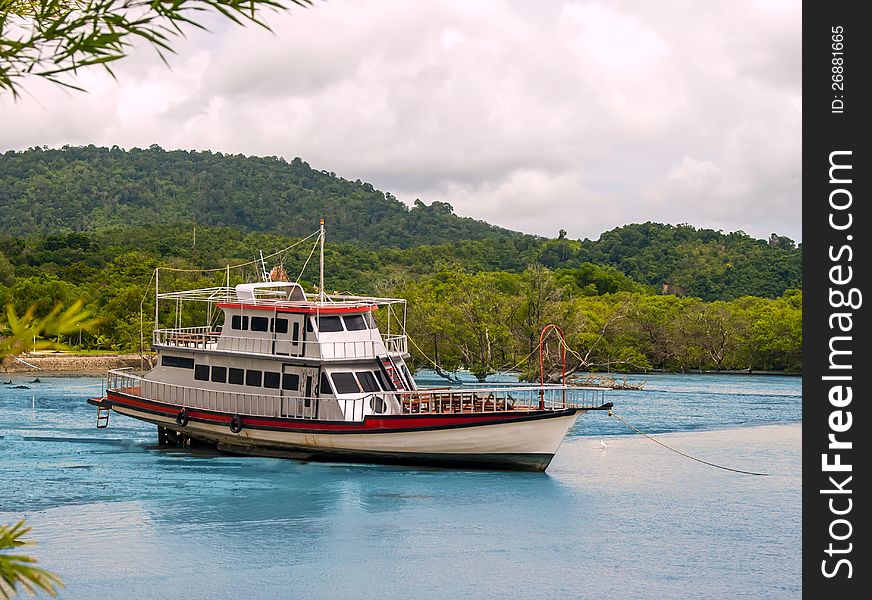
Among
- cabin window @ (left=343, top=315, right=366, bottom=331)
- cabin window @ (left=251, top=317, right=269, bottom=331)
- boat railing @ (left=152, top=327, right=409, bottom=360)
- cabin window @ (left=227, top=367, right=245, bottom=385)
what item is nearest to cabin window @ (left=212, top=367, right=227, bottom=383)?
cabin window @ (left=227, top=367, right=245, bottom=385)

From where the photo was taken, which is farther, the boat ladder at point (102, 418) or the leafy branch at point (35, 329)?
the boat ladder at point (102, 418)

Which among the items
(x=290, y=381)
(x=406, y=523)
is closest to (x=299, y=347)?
(x=290, y=381)

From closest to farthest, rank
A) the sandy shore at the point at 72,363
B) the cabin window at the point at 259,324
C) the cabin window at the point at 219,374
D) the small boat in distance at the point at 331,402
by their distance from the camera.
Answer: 1. the small boat in distance at the point at 331,402
2. the cabin window at the point at 259,324
3. the cabin window at the point at 219,374
4. the sandy shore at the point at 72,363

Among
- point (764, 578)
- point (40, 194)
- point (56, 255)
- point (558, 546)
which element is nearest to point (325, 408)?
point (558, 546)

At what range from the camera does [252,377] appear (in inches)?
836

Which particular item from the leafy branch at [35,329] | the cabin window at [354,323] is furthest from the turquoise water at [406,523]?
the leafy branch at [35,329]

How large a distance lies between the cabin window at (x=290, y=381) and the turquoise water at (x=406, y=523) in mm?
1478

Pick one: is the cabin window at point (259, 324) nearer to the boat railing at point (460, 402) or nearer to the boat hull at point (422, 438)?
the boat hull at point (422, 438)

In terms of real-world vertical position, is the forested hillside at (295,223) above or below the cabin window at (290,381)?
above

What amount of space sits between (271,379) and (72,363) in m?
27.7

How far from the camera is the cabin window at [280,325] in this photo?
2081 centimetres

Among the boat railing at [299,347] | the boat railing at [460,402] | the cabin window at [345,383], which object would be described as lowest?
the boat railing at [460,402]
